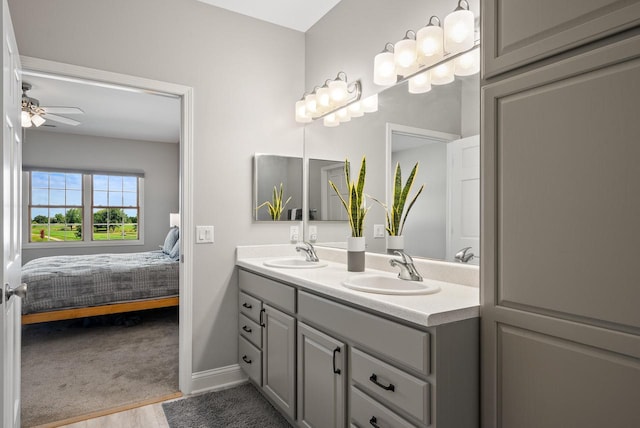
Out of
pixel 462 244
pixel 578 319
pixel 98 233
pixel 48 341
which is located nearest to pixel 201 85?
pixel 462 244

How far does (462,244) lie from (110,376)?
2.68 m

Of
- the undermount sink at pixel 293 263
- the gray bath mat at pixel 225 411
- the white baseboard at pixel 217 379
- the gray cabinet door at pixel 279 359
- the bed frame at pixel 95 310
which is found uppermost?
the undermount sink at pixel 293 263

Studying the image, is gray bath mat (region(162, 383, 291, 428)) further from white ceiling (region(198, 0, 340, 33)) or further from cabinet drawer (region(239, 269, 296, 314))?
white ceiling (region(198, 0, 340, 33))

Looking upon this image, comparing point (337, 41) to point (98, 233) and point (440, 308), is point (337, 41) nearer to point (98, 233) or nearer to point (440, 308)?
point (440, 308)

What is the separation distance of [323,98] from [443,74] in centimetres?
99

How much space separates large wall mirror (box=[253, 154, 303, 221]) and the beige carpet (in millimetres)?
1392

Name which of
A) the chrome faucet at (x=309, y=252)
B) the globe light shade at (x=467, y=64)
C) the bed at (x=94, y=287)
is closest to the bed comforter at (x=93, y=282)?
the bed at (x=94, y=287)

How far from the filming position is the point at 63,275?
3756mm

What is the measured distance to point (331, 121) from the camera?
2674 millimetres

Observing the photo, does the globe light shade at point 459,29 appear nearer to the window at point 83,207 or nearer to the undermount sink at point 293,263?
the undermount sink at point 293,263

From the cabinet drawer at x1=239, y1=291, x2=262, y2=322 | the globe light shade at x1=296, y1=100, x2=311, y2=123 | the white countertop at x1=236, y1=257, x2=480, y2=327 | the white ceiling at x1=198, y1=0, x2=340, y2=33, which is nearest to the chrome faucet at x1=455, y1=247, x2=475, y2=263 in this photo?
the white countertop at x1=236, y1=257, x2=480, y2=327

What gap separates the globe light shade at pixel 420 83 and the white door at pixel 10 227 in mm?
1727

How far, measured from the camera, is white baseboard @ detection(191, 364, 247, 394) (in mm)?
2533

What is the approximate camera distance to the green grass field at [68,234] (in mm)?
6062
